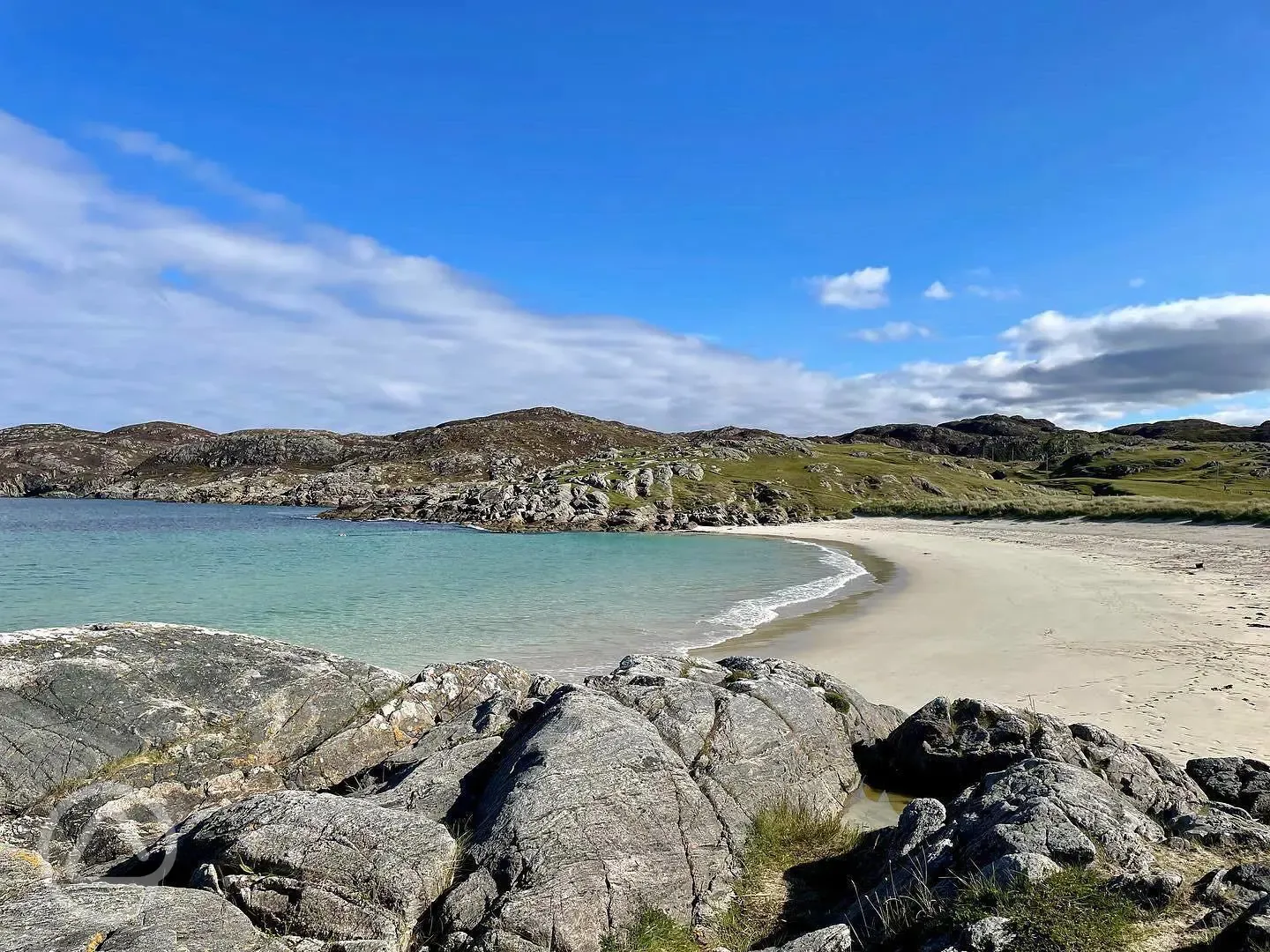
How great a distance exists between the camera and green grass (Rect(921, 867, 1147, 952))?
5.08m

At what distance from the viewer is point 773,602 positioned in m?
32.8

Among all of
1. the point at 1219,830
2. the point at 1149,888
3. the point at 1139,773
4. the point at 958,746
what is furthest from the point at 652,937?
the point at 1139,773

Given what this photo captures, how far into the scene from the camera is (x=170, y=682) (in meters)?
10.3

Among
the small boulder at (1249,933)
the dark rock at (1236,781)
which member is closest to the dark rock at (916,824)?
the small boulder at (1249,933)

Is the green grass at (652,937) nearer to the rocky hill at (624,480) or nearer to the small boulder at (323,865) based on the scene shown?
the small boulder at (323,865)

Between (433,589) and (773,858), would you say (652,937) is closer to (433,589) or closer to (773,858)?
(773,858)

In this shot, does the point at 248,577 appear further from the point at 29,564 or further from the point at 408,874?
the point at 408,874

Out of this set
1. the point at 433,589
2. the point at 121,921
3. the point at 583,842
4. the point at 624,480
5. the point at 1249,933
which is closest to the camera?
the point at 1249,933

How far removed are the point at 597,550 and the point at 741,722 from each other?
5033 cm

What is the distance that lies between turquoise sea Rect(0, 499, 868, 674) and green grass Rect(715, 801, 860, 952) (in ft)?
38.4

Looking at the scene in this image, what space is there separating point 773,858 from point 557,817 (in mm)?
3204

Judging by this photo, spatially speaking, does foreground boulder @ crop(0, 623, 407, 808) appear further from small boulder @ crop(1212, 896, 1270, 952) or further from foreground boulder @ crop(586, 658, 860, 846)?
small boulder @ crop(1212, 896, 1270, 952)

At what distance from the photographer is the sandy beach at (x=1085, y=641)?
1503cm

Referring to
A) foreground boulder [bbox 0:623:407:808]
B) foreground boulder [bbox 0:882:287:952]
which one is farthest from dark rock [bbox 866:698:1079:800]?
foreground boulder [bbox 0:882:287:952]
